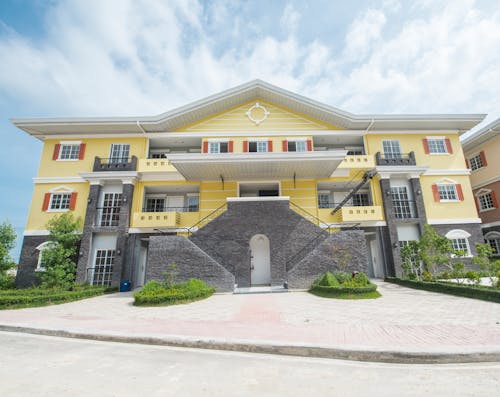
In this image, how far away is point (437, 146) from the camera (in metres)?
20.1

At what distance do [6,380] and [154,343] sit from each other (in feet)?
8.40

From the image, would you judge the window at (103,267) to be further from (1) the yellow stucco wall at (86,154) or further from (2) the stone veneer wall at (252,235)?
(2) the stone veneer wall at (252,235)

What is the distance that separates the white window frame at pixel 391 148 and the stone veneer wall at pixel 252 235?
1005 cm

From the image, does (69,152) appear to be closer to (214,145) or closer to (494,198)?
(214,145)

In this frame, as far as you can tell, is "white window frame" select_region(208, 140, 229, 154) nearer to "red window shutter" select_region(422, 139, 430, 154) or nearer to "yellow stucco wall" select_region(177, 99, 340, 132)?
"yellow stucco wall" select_region(177, 99, 340, 132)

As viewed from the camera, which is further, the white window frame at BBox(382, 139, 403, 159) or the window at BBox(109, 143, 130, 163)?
the white window frame at BBox(382, 139, 403, 159)

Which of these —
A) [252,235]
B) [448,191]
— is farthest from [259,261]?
[448,191]

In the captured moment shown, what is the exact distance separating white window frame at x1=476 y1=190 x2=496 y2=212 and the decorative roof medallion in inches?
746

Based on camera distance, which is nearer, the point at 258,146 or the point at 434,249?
the point at 434,249

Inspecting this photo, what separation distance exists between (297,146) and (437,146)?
36.1 feet

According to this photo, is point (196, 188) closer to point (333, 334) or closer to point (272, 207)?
point (272, 207)

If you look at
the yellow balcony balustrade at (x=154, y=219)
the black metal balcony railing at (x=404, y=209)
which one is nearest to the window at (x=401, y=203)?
the black metal balcony railing at (x=404, y=209)

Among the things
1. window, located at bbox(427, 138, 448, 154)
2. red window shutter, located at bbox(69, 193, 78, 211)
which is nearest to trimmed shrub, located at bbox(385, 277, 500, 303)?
window, located at bbox(427, 138, 448, 154)

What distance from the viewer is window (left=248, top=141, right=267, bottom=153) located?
2000 cm
